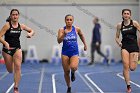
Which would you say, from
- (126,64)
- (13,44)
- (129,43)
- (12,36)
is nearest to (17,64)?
(13,44)

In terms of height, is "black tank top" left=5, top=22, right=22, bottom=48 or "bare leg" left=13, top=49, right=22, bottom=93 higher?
"black tank top" left=5, top=22, right=22, bottom=48

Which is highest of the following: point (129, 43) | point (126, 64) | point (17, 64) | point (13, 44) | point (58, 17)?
point (58, 17)

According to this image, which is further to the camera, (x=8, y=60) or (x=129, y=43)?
(x=129, y=43)

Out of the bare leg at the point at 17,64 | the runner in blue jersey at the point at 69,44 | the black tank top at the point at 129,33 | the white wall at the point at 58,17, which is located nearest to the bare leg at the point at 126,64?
the black tank top at the point at 129,33

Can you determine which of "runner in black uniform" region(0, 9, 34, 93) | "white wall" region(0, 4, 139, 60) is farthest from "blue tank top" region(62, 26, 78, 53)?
"white wall" region(0, 4, 139, 60)

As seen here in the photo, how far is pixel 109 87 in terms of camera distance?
9977 mm

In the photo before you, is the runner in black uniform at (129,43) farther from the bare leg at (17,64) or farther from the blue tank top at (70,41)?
the bare leg at (17,64)

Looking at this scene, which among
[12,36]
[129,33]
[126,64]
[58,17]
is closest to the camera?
[12,36]

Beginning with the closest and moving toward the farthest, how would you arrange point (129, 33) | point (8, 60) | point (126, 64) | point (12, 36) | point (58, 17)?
point (12, 36)
point (8, 60)
point (126, 64)
point (129, 33)
point (58, 17)

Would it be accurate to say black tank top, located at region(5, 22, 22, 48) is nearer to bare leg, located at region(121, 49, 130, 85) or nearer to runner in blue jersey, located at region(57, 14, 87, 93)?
runner in blue jersey, located at region(57, 14, 87, 93)

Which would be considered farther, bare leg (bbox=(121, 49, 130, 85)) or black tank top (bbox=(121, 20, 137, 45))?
black tank top (bbox=(121, 20, 137, 45))

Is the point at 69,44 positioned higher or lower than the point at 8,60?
higher

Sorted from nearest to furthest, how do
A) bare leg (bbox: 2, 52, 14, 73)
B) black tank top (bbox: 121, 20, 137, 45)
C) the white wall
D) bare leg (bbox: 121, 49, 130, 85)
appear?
1. bare leg (bbox: 2, 52, 14, 73)
2. bare leg (bbox: 121, 49, 130, 85)
3. black tank top (bbox: 121, 20, 137, 45)
4. the white wall

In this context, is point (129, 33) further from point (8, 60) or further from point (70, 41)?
point (8, 60)
